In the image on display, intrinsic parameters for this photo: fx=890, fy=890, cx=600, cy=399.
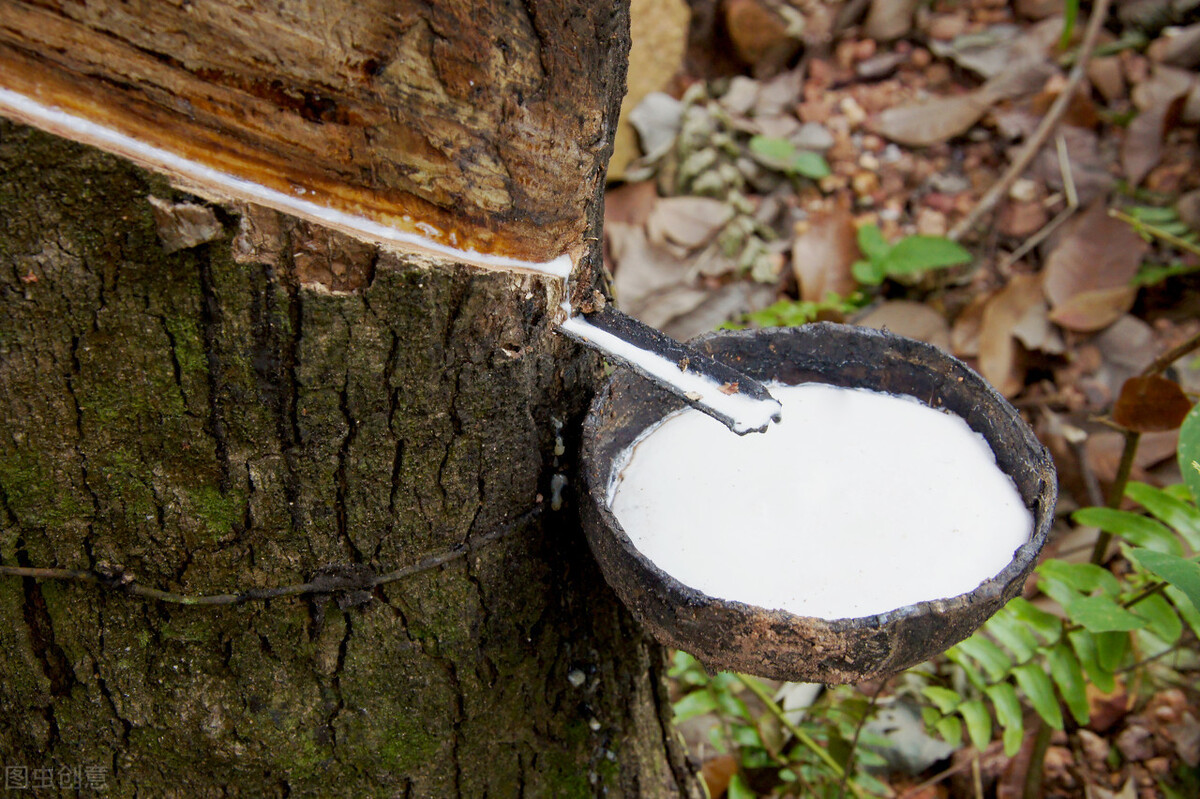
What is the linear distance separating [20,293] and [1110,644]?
2027 millimetres

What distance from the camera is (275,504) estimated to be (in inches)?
51.7

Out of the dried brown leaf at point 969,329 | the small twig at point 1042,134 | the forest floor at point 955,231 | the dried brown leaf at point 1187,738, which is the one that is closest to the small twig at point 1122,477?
the forest floor at point 955,231

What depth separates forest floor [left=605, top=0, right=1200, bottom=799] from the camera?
7.74ft

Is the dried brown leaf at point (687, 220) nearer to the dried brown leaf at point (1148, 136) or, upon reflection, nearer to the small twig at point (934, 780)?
the dried brown leaf at point (1148, 136)

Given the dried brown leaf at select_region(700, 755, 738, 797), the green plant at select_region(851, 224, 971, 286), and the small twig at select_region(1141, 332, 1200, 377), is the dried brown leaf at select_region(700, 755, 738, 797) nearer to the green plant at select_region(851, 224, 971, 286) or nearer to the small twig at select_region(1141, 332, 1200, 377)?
the small twig at select_region(1141, 332, 1200, 377)

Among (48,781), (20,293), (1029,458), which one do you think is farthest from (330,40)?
(48,781)

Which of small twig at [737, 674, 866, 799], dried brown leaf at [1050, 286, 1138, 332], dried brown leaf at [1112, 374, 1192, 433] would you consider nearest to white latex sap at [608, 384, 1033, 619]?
dried brown leaf at [1112, 374, 1192, 433]

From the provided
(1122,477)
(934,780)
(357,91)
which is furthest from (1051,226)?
(357,91)

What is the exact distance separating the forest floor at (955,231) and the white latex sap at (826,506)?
3.31 ft

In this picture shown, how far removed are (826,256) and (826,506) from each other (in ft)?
7.63

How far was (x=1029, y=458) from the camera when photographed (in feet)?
4.35

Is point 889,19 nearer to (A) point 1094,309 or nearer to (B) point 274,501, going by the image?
(A) point 1094,309

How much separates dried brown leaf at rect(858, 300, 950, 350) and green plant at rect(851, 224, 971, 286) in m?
0.11

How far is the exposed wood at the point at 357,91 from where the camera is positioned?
978mm
